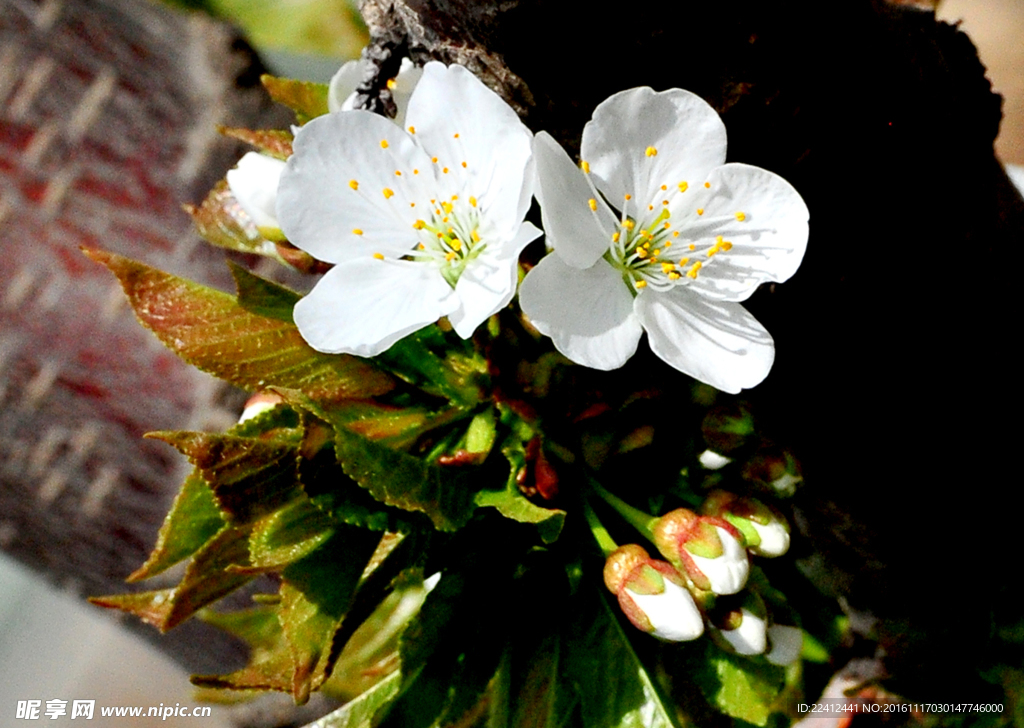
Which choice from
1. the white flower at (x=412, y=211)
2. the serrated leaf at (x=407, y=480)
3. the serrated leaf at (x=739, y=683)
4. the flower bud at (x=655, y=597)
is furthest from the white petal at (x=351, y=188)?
the serrated leaf at (x=739, y=683)

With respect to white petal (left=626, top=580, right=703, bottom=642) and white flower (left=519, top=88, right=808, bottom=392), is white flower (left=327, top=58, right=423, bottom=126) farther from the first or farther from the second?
white petal (left=626, top=580, right=703, bottom=642)

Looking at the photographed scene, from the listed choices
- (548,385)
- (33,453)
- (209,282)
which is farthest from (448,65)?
(33,453)

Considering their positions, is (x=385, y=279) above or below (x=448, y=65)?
below

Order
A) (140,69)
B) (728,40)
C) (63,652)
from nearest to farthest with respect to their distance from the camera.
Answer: (728,40) < (140,69) < (63,652)

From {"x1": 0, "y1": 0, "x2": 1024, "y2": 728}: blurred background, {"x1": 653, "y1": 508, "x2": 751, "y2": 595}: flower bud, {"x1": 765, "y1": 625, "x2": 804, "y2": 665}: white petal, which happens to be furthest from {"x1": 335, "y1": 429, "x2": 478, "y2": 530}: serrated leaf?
{"x1": 0, "y1": 0, "x2": 1024, "y2": 728}: blurred background

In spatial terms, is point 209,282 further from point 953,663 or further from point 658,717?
point 953,663

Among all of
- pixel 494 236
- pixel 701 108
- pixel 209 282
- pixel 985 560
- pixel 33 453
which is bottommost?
pixel 33 453
